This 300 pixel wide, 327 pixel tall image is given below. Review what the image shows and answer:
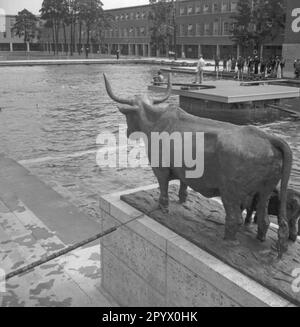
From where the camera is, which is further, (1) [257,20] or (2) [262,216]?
(1) [257,20]

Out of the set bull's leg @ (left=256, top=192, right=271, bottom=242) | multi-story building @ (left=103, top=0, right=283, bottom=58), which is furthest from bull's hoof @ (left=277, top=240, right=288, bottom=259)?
multi-story building @ (left=103, top=0, right=283, bottom=58)

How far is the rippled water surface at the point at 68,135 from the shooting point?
31.2ft

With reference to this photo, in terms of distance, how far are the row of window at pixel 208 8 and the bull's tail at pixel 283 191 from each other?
176 ft

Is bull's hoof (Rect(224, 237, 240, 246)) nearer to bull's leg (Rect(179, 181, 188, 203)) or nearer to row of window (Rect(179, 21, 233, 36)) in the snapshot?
bull's leg (Rect(179, 181, 188, 203))

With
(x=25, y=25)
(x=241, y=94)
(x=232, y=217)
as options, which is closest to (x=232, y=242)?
(x=232, y=217)

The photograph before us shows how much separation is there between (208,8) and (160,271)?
192 ft

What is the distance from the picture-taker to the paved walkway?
492cm

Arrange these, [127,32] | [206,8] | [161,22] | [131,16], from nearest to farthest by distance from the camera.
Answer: [206,8] → [161,22] → [131,16] → [127,32]

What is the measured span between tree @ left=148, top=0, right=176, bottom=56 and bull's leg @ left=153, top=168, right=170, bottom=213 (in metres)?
60.6

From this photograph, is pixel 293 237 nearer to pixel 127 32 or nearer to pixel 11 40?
pixel 127 32

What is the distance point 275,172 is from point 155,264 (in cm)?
152

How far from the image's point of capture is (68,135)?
570 inches

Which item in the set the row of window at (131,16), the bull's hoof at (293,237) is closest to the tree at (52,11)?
the row of window at (131,16)

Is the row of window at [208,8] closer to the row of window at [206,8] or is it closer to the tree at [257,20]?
the row of window at [206,8]
